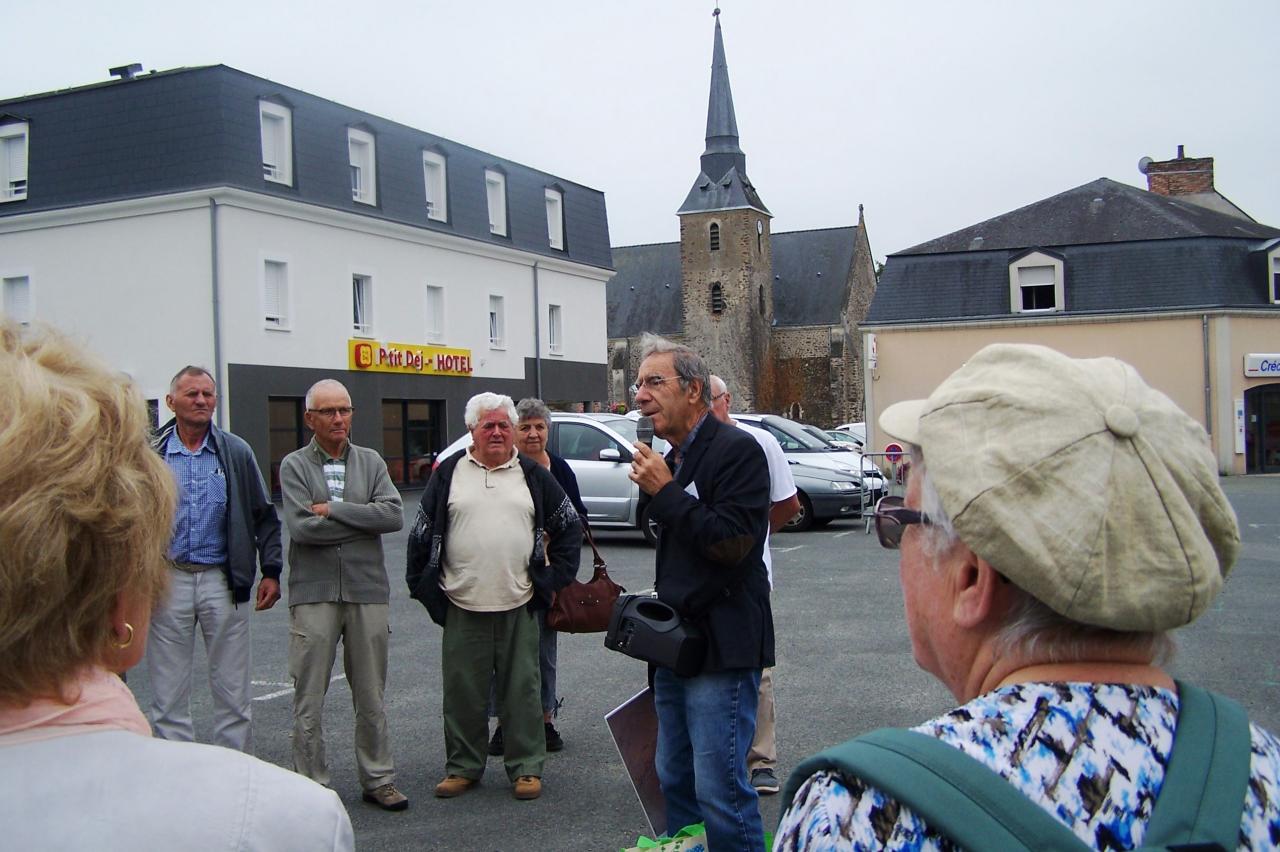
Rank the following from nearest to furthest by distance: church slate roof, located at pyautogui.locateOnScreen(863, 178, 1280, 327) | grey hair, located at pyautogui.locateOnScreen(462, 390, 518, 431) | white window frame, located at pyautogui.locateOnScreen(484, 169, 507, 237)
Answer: grey hair, located at pyautogui.locateOnScreen(462, 390, 518, 431)
church slate roof, located at pyautogui.locateOnScreen(863, 178, 1280, 327)
white window frame, located at pyautogui.locateOnScreen(484, 169, 507, 237)

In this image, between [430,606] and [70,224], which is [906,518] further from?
[70,224]

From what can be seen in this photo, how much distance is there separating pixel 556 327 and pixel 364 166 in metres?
9.06

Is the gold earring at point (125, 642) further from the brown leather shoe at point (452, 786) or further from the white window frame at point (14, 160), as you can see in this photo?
the white window frame at point (14, 160)

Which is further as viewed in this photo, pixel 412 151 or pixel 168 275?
pixel 412 151

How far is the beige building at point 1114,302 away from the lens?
3189 centimetres

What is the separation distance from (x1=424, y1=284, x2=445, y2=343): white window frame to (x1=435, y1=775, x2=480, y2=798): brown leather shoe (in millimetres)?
27396

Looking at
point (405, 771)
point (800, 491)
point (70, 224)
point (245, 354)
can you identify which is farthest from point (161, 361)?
point (405, 771)

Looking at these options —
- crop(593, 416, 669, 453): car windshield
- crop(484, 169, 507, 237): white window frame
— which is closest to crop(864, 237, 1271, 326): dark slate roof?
crop(484, 169, 507, 237): white window frame

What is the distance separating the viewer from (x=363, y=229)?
2978 centimetres

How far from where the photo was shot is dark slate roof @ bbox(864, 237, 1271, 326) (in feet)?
106

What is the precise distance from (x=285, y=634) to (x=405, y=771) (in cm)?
426

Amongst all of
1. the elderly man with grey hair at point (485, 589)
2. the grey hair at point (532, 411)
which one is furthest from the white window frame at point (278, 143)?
the elderly man with grey hair at point (485, 589)

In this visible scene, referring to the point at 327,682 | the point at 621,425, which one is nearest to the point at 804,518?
the point at 621,425

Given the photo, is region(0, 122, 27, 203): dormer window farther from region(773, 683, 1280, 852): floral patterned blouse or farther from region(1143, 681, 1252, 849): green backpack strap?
region(1143, 681, 1252, 849): green backpack strap
